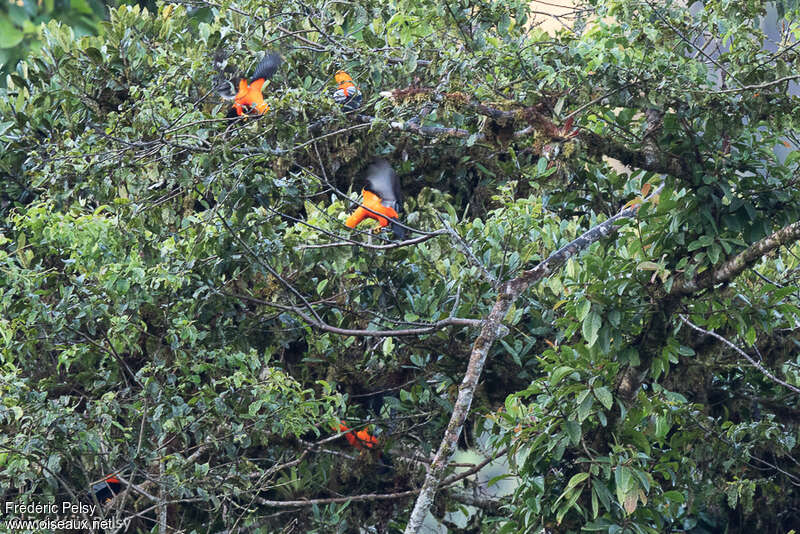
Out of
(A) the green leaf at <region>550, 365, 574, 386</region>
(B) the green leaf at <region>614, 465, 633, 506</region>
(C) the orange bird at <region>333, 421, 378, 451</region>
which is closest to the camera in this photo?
(B) the green leaf at <region>614, 465, 633, 506</region>

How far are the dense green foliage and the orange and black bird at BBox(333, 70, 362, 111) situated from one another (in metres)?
0.12

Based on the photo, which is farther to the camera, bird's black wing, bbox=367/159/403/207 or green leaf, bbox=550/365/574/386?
bird's black wing, bbox=367/159/403/207

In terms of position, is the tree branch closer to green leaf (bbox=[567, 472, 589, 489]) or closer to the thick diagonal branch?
the thick diagonal branch

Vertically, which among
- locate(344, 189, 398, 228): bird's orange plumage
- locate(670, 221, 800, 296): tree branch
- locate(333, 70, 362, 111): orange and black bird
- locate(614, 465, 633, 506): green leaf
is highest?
locate(333, 70, 362, 111): orange and black bird

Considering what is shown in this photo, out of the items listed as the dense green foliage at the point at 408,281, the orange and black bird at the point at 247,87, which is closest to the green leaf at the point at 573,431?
the dense green foliage at the point at 408,281

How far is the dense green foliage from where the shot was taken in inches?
134

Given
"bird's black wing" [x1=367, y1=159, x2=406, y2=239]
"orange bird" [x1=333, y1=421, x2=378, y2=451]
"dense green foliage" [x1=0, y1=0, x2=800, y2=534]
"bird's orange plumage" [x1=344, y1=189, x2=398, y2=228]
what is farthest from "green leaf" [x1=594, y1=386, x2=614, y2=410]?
"bird's black wing" [x1=367, y1=159, x2=406, y2=239]

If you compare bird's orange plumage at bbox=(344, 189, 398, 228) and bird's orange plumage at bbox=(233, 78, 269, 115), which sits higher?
bird's orange plumage at bbox=(233, 78, 269, 115)

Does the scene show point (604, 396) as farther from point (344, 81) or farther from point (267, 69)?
point (267, 69)

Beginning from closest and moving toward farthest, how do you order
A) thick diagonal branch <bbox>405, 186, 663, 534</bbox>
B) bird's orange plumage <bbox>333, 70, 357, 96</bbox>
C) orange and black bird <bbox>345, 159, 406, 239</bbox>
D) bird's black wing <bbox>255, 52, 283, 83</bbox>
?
thick diagonal branch <bbox>405, 186, 663, 534</bbox> < bird's orange plumage <bbox>333, 70, 357, 96</bbox> < bird's black wing <bbox>255, 52, 283, 83</bbox> < orange and black bird <bbox>345, 159, 406, 239</bbox>

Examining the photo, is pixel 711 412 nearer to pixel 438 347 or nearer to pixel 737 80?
pixel 438 347

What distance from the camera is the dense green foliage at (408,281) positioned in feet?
11.2

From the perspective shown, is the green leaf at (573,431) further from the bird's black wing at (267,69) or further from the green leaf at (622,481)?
the bird's black wing at (267,69)

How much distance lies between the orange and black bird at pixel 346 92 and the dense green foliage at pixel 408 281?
12 centimetres
